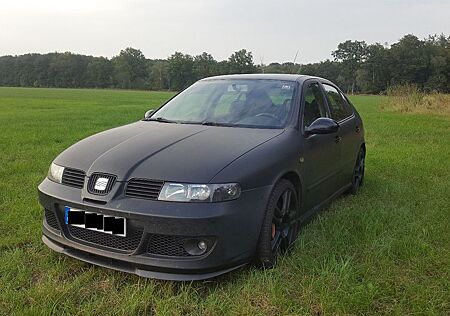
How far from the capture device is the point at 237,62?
87688mm

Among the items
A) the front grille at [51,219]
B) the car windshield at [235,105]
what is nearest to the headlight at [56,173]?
the front grille at [51,219]

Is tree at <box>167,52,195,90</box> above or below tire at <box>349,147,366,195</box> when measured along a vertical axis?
above

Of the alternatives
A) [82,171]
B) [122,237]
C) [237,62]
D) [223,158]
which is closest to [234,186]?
[223,158]

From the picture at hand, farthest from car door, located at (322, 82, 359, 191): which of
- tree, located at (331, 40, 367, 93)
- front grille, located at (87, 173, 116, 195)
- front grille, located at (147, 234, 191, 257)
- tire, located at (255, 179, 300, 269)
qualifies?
tree, located at (331, 40, 367, 93)

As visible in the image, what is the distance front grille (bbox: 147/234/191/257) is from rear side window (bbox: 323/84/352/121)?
8.12ft

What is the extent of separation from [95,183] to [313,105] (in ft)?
7.28

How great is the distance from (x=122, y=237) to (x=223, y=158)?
2.65 feet

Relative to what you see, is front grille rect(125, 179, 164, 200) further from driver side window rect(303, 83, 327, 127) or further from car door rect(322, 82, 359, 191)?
car door rect(322, 82, 359, 191)

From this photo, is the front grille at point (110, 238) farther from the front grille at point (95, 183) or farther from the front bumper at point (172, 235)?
the front grille at point (95, 183)

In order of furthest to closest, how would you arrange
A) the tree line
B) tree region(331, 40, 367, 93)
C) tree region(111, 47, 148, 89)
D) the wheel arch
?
1. tree region(111, 47, 148, 89)
2. tree region(331, 40, 367, 93)
3. the tree line
4. the wheel arch

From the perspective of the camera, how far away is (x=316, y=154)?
12.0ft

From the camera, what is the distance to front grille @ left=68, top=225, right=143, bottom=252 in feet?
8.35

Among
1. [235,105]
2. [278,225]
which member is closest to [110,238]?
[278,225]

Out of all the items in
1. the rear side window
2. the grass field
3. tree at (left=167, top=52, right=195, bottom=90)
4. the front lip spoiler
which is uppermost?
tree at (left=167, top=52, right=195, bottom=90)
